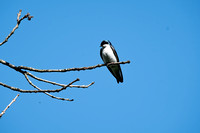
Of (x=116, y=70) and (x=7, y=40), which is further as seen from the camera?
(x=116, y=70)

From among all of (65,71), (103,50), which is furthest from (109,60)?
(65,71)

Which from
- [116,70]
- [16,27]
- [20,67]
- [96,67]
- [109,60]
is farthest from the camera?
[116,70]

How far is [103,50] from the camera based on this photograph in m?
7.41

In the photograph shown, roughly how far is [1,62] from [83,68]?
99 cm

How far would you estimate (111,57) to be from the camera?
23.6 ft

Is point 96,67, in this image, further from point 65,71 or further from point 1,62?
point 1,62

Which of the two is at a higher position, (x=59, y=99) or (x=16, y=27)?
(x=16, y=27)

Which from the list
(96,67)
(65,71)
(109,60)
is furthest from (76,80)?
(109,60)

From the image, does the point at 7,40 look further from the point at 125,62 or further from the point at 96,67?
the point at 125,62

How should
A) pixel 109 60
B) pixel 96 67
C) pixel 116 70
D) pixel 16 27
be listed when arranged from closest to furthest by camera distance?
pixel 16 27 < pixel 96 67 < pixel 109 60 < pixel 116 70

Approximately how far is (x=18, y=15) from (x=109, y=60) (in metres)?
4.90

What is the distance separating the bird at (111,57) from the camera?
7.24 meters

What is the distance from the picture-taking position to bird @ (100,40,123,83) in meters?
7.24

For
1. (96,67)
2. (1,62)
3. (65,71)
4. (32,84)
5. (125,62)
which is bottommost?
(1,62)
